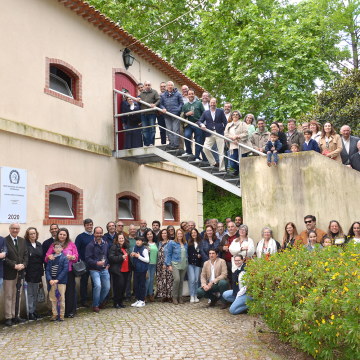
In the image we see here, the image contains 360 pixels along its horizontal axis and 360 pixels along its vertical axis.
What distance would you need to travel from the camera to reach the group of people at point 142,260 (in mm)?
7660

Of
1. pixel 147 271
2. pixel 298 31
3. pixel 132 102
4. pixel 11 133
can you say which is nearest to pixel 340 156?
pixel 147 271

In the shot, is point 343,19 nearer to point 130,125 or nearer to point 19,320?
point 130,125

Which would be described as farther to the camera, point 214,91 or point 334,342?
point 214,91

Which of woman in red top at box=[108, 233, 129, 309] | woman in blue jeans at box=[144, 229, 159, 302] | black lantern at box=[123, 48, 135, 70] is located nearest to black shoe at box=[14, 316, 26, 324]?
woman in red top at box=[108, 233, 129, 309]

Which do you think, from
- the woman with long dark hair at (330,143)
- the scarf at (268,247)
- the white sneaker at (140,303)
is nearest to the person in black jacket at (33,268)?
the white sneaker at (140,303)

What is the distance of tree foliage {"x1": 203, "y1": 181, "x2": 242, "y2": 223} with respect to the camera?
22.0m

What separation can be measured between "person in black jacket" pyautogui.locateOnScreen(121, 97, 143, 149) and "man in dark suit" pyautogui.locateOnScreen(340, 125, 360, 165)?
5.45 meters

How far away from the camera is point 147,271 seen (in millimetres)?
9688

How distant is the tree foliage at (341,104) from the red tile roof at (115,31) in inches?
203

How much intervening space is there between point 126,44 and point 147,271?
694 centimetres

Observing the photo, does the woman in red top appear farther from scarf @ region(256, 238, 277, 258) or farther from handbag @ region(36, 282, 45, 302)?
scarf @ region(256, 238, 277, 258)

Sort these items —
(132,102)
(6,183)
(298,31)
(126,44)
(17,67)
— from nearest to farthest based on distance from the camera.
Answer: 1. (6,183)
2. (17,67)
3. (132,102)
4. (126,44)
5. (298,31)

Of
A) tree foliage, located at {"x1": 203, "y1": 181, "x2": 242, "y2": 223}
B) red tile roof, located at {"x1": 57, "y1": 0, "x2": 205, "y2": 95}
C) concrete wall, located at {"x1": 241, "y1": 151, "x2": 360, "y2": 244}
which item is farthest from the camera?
tree foliage, located at {"x1": 203, "y1": 181, "x2": 242, "y2": 223}

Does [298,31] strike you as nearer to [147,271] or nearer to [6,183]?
[147,271]
